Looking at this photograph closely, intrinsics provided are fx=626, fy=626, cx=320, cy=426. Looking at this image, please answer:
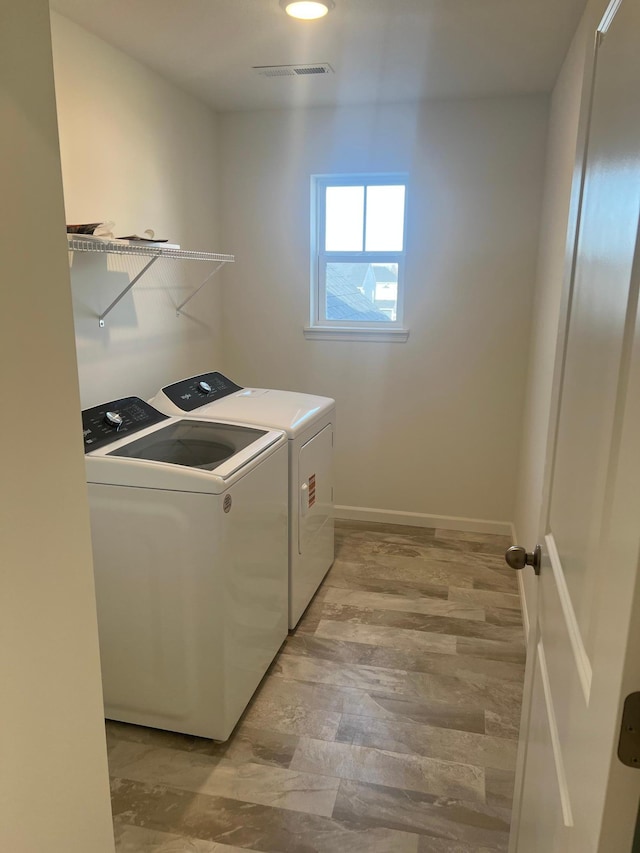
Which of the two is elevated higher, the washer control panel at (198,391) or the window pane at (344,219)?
the window pane at (344,219)

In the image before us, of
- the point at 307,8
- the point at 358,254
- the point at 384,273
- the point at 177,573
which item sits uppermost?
the point at 307,8

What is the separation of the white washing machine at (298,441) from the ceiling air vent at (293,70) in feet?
4.58

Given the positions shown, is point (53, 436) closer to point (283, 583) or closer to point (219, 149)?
point (283, 583)

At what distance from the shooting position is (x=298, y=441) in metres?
2.54

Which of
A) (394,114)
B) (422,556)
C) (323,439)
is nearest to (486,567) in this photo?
(422,556)

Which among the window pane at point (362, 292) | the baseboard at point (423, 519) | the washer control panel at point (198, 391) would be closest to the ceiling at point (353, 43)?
the window pane at point (362, 292)

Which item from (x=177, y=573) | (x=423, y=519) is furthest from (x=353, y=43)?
(x=423, y=519)

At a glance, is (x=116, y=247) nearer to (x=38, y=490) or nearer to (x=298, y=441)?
(x=298, y=441)

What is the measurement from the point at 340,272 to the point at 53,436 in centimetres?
284

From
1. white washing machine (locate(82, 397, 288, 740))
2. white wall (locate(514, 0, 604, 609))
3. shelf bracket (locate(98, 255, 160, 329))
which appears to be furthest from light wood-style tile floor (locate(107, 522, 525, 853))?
shelf bracket (locate(98, 255, 160, 329))

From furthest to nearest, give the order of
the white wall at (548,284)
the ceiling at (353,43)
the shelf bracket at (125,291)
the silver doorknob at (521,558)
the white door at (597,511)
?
the shelf bracket at (125,291) → the white wall at (548,284) → the ceiling at (353,43) → the silver doorknob at (521,558) → the white door at (597,511)

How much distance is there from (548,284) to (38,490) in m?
2.30

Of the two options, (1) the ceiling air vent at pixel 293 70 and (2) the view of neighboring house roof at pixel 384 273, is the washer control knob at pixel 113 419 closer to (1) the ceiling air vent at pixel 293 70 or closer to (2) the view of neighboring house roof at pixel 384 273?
(1) the ceiling air vent at pixel 293 70

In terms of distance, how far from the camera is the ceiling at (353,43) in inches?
84.0
